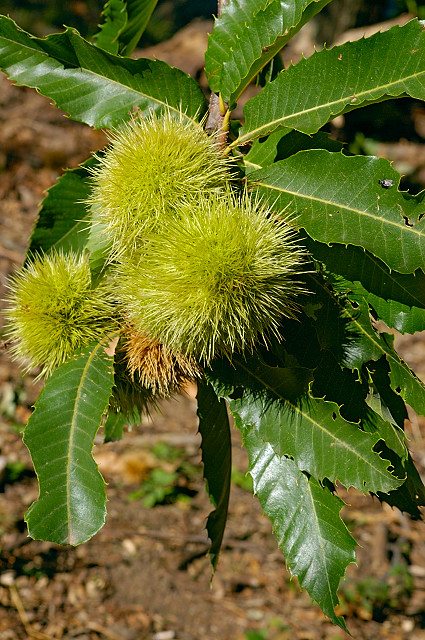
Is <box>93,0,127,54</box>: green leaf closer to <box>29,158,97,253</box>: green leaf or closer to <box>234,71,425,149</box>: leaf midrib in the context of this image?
<box>29,158,97,253</box>: green leaf

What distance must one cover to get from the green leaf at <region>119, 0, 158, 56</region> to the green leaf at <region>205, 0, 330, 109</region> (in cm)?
25

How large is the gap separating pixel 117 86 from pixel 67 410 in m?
0.63

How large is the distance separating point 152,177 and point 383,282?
1.46 feet

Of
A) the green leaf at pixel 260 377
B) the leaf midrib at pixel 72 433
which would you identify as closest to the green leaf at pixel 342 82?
the green leaf at pixel 260 377

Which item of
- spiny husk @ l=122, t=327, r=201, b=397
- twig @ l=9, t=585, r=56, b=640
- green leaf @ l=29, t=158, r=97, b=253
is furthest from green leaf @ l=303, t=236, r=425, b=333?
twig @ l=9, t=585, r=56, b=640

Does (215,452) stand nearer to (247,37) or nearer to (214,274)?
(214,274)

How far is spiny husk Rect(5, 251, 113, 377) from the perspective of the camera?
1.16 metres

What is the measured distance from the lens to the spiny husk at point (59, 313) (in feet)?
3.80

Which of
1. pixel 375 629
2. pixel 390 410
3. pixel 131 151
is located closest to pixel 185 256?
pixel 131 151

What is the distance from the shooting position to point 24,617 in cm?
267

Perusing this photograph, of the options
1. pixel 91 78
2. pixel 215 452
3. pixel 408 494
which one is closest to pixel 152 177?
pixel 91 78

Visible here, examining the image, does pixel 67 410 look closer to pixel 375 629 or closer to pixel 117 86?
pixel 117 86

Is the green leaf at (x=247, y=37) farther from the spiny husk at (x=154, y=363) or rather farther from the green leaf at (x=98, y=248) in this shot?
the spiny husk at (x=154, y=363)

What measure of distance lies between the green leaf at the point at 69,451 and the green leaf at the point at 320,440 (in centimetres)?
27
